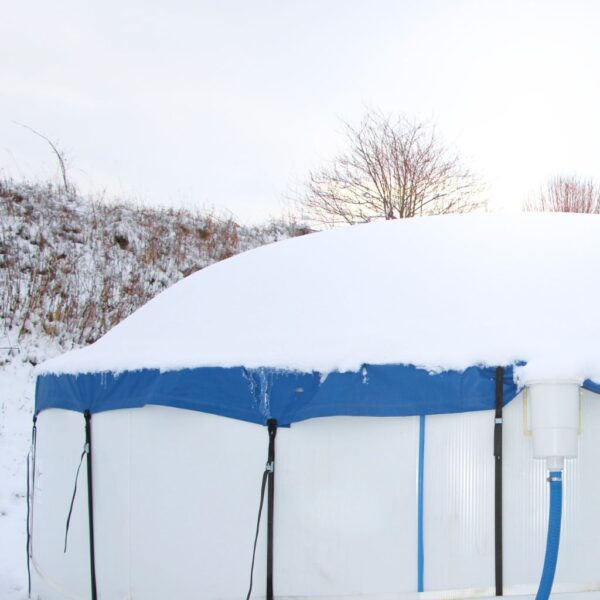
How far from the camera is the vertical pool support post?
2.40 m

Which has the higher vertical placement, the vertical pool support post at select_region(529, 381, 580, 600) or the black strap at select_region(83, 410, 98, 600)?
the vertical pool support post at select_region(529, 381, 580, 600)

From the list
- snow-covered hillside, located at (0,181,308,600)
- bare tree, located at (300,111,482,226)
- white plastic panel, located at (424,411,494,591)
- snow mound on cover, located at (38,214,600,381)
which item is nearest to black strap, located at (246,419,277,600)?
snow mound on cover, located at (38,214,600,381)

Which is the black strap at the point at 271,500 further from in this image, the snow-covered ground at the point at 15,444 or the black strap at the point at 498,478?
the snow-covered ground at the point at 15,444

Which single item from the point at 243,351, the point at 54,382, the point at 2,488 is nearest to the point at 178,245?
the point at 2,488

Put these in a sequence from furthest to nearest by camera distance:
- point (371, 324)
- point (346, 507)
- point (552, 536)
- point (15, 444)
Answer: point (15, 444)
point (371, 324)
point (346, 507)
point (552, 536)

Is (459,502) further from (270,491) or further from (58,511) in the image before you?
(58,511)

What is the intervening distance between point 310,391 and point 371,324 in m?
0.34

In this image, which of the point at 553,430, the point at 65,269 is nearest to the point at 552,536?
the point at 553,430

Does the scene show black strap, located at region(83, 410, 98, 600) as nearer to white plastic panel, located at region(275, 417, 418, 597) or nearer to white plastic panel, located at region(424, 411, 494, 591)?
white plastic panel, located at region(275, 417, 418, 597)

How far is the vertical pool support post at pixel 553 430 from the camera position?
2.40 m

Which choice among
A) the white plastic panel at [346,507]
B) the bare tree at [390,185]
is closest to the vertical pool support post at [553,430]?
the white plastic panel at [346,507]

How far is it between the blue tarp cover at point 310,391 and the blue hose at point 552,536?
1.03 ft

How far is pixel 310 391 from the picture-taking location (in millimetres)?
2783

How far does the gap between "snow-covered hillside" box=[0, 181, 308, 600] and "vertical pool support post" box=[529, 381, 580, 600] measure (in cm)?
478
